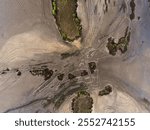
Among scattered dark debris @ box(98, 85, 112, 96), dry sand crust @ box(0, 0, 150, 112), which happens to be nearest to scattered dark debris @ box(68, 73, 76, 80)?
dry sand crust @ box(0, 0, 150, 112)

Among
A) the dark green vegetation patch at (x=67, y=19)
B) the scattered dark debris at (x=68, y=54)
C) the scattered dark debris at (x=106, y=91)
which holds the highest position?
the dark green vegetation patch at (x=67, y=19)

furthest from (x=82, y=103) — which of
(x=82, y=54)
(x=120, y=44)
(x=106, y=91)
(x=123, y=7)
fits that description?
(x=123, y=7)

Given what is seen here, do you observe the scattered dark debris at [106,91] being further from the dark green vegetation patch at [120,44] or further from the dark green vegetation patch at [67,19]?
the dark green vegetation patch at [67,19]

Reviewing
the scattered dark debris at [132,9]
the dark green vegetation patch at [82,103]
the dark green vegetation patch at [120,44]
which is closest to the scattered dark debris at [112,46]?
the dark green vegetation patch at [120,44]

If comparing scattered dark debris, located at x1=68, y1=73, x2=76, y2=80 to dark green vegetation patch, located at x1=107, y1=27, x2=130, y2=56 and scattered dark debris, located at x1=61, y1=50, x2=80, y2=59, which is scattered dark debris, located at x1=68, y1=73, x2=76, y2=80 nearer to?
scattered dark debris, located at x1=61, y1=50, x2=80, y2=59

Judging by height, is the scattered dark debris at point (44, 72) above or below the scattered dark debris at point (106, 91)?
above

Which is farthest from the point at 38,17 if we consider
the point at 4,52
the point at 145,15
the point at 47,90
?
the point at 145,15
